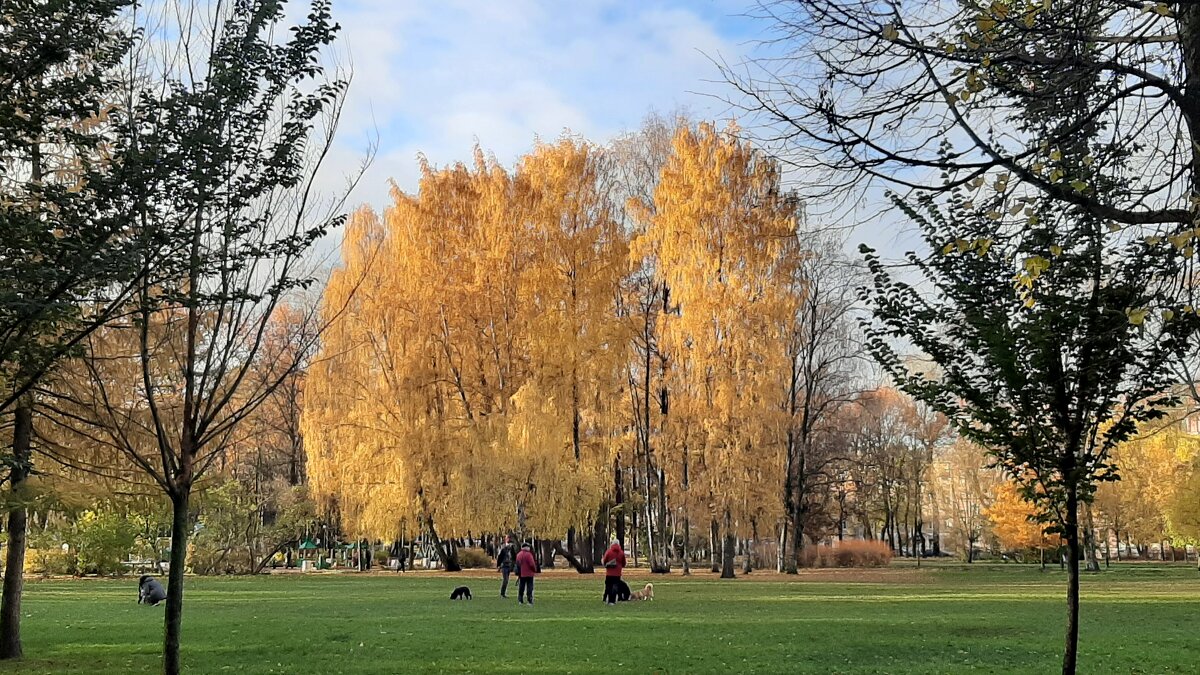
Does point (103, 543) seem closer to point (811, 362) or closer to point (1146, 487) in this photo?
point (811, 362)

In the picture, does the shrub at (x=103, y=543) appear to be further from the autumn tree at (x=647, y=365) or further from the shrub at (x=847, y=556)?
the shrub at (x=847, y=556)

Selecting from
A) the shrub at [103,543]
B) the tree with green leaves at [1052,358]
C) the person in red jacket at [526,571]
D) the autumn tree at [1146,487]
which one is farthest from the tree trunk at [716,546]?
the tree with green leaves at [1052,358]

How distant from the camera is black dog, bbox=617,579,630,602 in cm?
2169

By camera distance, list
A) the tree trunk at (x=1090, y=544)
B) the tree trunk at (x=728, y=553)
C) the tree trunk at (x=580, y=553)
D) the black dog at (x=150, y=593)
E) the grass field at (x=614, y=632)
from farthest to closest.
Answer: the tree trunk at (x=1090, y=544)
the tree trunk at (x=580, y=553)
the tree trunk at (x=728, y=553)
the black dog at (x=150, y=593)
the grass field at (x=614, y=632)

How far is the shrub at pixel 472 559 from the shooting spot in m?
45.1

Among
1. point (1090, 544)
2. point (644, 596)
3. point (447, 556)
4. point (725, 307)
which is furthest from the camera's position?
point (1090, 544)

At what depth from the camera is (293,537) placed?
41719 mm

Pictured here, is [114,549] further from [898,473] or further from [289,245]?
[898,473]

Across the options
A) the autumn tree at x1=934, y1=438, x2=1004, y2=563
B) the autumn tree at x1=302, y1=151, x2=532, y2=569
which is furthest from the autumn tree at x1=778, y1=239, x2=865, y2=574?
the autumn tree at x1=934, y1=438, x2=1004, y2=563

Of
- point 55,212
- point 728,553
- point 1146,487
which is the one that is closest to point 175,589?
point 55,212

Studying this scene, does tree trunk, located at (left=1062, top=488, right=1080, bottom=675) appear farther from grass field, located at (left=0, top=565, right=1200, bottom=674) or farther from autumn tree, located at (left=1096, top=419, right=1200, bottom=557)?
autumn tree, located at (left=1096, top=419, right=1200, bottom=557)

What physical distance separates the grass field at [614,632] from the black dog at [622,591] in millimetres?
714

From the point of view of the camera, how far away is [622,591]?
21828mm

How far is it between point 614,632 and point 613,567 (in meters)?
5.75
